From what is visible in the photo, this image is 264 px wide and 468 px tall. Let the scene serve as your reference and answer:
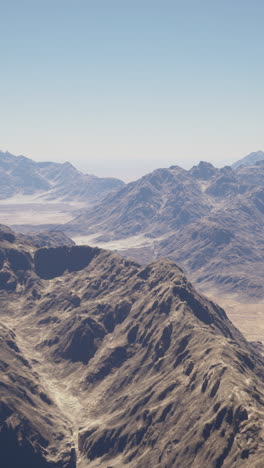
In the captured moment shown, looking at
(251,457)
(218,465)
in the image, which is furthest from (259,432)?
(218,465)

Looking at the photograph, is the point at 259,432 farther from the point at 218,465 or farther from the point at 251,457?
the point at 218,465

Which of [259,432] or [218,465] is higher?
[259,432]
